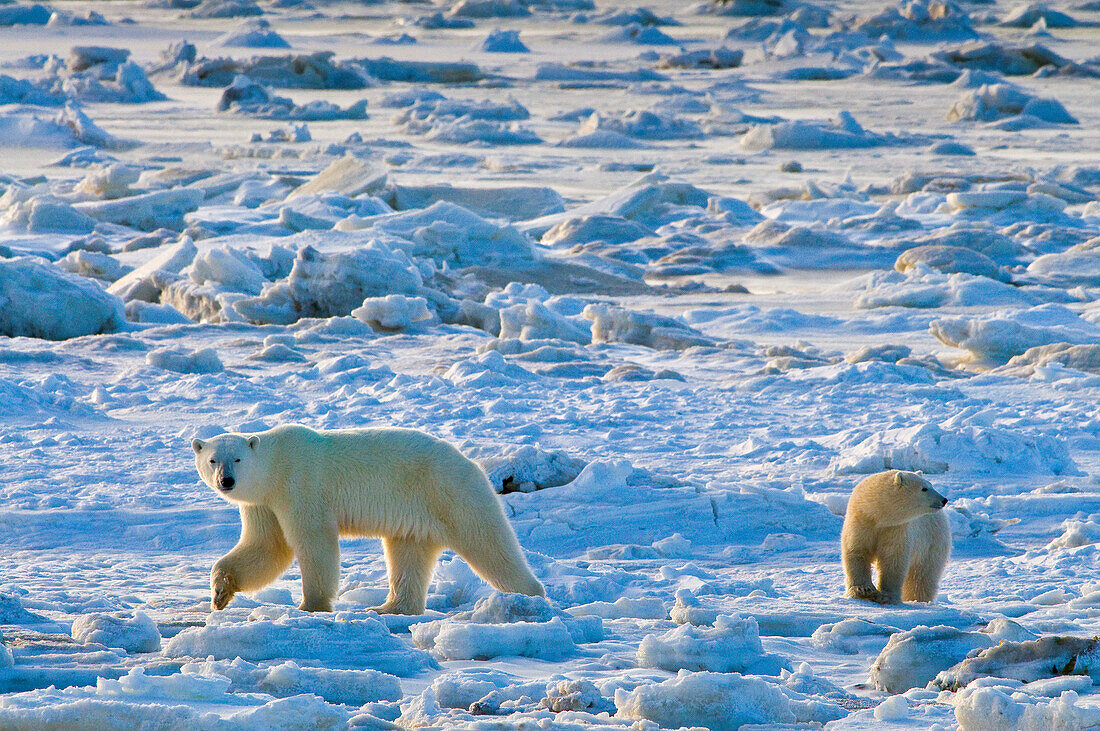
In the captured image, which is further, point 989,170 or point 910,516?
point 989,170

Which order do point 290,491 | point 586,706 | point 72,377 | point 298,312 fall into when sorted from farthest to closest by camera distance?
point 298,312 < point 72,377 < point 290,491 < point 586,706

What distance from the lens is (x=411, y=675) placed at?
2.78 meters

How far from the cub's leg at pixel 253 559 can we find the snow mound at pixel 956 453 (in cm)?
252

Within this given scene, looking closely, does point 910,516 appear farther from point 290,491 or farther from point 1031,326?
point 1031,326

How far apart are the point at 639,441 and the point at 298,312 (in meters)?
3.70

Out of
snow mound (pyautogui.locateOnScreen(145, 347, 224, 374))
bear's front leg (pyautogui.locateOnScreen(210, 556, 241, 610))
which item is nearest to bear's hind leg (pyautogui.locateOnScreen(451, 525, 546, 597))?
bear's front leg (pyautogui.locateOnScreen(210, 556, 241, 610))

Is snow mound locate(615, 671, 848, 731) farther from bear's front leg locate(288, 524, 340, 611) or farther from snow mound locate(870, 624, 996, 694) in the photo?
bear's front leg locate(288, 524, 340, 611)

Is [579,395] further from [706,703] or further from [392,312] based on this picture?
[706,703]

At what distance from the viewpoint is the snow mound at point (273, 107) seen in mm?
21891

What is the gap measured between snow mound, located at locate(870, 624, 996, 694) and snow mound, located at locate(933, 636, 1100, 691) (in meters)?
0.06

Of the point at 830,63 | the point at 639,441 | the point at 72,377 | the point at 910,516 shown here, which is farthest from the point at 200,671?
the point at 830,63

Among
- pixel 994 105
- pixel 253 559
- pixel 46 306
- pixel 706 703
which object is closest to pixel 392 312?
pixel 46 306

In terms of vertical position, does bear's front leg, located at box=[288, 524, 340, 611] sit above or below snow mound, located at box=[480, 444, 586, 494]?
above

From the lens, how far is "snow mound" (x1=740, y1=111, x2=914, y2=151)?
1862cm
